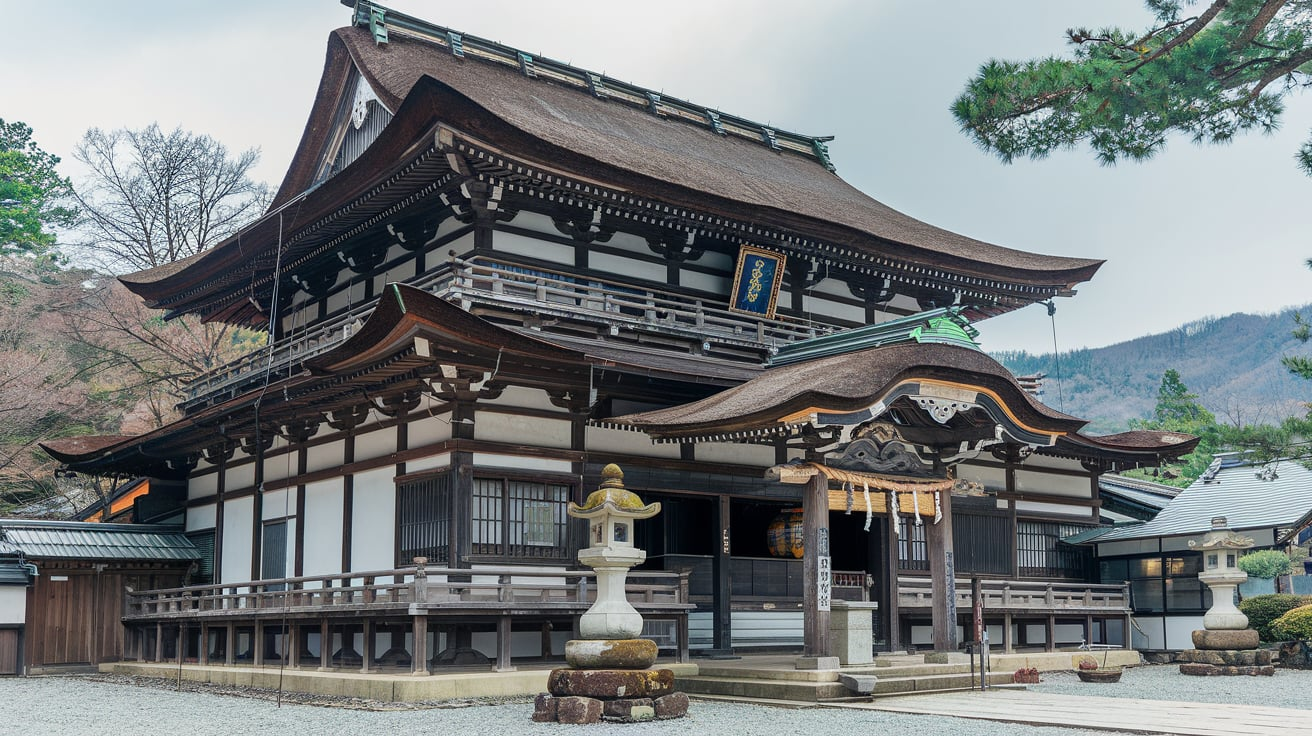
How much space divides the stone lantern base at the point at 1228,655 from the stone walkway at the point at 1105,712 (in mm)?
5152

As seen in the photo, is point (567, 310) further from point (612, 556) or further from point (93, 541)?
point (93, 541)

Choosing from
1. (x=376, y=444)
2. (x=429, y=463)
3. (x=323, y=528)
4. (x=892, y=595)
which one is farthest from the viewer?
(x=323, y=528)

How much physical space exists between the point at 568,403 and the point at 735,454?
3.02 metres

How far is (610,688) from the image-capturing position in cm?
1153

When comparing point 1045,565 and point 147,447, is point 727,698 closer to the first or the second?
point 1045,565

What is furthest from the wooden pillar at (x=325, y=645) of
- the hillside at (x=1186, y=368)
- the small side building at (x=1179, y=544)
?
the hillside at (x=1186, y=368)

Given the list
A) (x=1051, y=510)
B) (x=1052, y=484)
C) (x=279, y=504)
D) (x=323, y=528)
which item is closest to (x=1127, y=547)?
(x=1051, y=510)

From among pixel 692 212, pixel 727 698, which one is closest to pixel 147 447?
pixel 692 212

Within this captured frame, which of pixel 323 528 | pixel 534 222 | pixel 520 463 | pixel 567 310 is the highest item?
pixel 534 222

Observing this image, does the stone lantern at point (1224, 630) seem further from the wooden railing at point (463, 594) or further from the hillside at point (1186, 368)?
the hillside at point (1186, 368)

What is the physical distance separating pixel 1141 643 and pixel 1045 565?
2558mm

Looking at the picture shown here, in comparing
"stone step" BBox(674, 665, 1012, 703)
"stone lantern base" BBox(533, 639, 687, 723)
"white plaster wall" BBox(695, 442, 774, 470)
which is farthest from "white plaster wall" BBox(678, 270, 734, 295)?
"stone lantern base" BBox(533, 639, 687, 723)

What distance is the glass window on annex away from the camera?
69.8 feet

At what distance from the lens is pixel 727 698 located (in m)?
14.0
